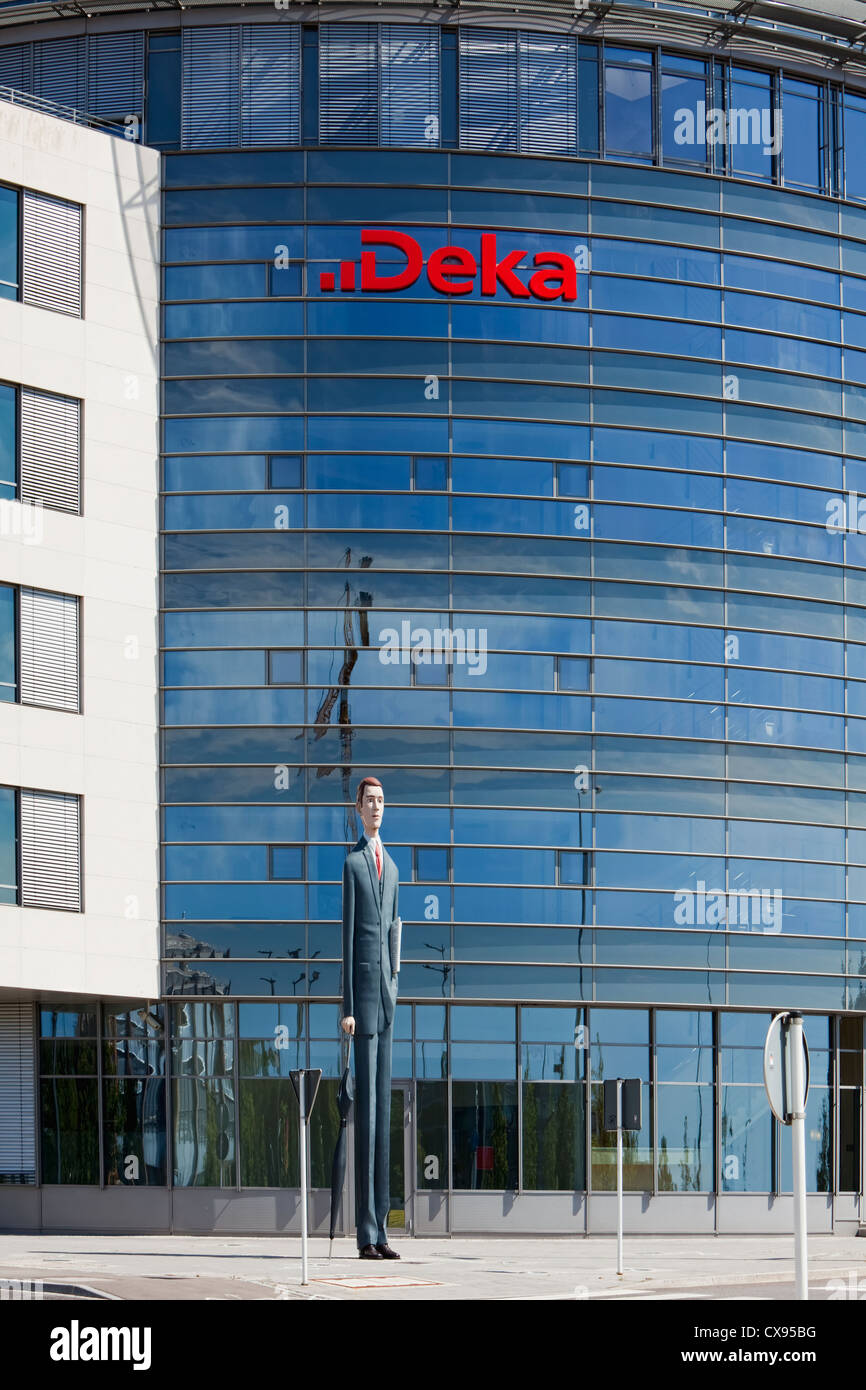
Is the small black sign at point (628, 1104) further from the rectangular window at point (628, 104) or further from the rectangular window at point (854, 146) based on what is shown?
the rectangular window at point (854, 146)

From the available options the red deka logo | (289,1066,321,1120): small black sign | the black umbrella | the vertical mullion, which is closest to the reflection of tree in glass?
the black umbrella

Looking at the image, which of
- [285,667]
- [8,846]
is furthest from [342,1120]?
[285,667]

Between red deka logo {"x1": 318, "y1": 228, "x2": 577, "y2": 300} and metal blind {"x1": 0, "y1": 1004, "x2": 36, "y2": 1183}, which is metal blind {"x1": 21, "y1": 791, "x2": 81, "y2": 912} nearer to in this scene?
metal blind {"x1": 0, "y1": 1004, "x2": 36, "y2": 1183}

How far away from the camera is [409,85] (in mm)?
35531

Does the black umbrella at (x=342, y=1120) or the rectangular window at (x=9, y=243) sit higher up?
the rectangular window at (x=9, y=243)

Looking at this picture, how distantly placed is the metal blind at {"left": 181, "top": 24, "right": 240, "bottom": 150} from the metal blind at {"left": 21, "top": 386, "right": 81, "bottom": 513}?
19.1 ft

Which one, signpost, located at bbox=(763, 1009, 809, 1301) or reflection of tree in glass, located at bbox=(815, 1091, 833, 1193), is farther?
reflection of tree in glass, located at bbox=(815, 1091, 833, 1193)

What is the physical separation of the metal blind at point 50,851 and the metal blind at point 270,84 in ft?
42.8

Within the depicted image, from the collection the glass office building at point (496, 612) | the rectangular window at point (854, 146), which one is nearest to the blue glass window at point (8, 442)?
the glass office building at point (496, 612)

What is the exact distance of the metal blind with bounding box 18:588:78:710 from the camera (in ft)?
107

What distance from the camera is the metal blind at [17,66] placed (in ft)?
120

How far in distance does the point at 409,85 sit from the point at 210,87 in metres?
3.78

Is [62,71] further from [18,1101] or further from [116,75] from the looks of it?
[18,1101]

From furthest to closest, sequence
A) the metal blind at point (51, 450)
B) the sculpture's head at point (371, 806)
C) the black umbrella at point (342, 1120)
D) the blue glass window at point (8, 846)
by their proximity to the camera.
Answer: the metal blind at point (51, 450), the blue glass window at point (8, 846), the sculpture's head at point (371, 806), the black umbrella at point (342, 1120)
